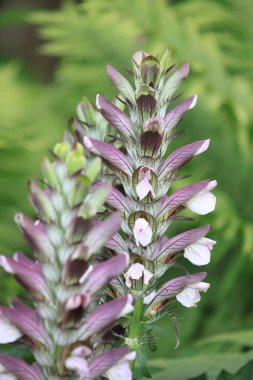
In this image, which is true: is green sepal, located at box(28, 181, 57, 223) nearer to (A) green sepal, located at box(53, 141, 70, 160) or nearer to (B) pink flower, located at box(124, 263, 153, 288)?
(A) green sepal, located at box(53, 141, 70, 160)

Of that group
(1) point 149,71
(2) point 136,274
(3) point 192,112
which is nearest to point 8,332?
(2) point 136,274

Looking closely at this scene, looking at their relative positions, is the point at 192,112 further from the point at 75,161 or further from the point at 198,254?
the point at 75,161

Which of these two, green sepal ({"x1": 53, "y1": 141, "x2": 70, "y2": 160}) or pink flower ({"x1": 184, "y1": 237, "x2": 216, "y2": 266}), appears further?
pink flower ({"x1": 184, "y1": 237, "x2": 216, "y2": 266})

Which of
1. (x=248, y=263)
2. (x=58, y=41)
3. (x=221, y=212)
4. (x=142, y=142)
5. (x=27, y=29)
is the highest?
(x=27, y=29)

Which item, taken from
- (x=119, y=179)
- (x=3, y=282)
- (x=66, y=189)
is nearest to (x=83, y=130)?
(x=119, y=179)

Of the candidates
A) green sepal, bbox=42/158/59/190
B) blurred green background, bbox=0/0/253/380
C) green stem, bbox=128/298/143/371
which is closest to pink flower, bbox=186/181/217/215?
green stem, bbox=128/298/143/371

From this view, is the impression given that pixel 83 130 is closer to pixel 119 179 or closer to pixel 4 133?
pixel 119 179
